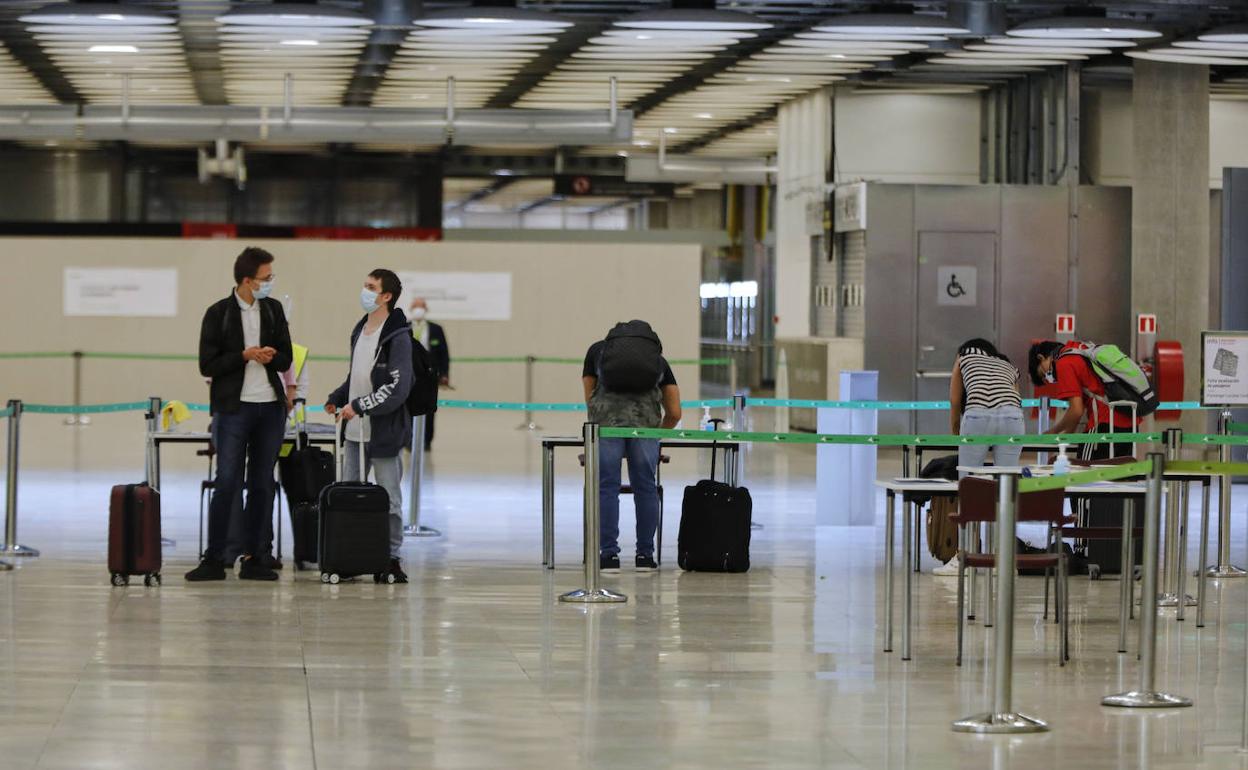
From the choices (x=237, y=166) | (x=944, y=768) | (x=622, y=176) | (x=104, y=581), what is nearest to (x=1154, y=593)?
(x=944, y=768)

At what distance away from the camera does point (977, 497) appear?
7.06 m

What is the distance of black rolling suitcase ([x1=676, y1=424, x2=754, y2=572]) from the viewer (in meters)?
10.1

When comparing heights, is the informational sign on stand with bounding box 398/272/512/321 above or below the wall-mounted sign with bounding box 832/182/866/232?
below

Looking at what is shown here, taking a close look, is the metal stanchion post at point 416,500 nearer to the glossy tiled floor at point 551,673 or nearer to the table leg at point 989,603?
the glossy tiled floor at point 551,673

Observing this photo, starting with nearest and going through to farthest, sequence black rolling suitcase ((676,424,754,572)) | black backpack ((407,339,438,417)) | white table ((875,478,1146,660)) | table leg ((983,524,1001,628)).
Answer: white table ((875,478,1146,660))
table leg ((983,524,1001,628))
black backpack ((407,339,438,417))
black rolling suitcase ((676,424,754,572))

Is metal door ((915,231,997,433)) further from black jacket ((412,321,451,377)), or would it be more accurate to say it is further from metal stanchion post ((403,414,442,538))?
metal stanchion post ((403,414,442,538))

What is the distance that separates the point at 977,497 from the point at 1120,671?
904 mm

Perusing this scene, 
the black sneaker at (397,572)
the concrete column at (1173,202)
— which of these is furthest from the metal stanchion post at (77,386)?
the black sneaker at (397,572)

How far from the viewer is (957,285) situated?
20.2m

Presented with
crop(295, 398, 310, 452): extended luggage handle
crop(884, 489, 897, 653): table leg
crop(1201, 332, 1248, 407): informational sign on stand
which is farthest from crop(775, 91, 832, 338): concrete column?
crop(884, 489, 897, 653): table leg

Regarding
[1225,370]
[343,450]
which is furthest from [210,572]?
[1225,370]

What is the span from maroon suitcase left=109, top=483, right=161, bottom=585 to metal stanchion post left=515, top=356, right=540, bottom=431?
1335 cm

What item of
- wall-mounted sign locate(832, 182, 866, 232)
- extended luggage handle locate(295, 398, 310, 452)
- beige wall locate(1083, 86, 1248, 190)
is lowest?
extended luggage handle locate(295, 398, 310, 452)

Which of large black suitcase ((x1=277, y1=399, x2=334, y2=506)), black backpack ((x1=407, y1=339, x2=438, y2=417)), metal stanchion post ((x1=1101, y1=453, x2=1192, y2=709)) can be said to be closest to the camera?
metal stanchion post ((x1=1101, y1=453, x2=1192, y2=709))
